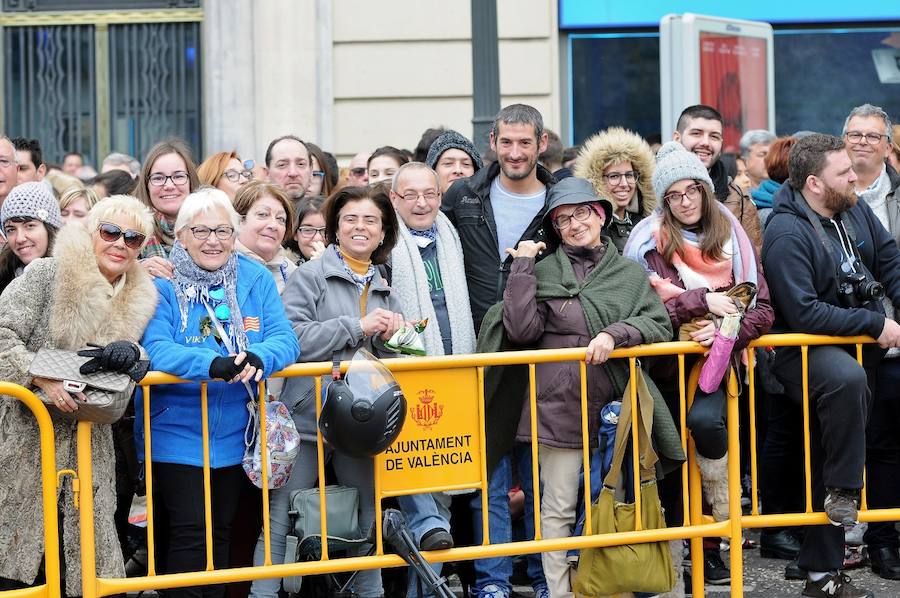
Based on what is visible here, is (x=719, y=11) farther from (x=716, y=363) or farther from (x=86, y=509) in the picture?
(x=86, y=509)

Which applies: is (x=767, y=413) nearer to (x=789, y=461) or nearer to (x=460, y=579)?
(x=789, y=461)

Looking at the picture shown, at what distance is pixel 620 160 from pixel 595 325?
1.34 meters

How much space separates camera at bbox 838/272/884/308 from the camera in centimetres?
621

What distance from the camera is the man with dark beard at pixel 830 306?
240 inches

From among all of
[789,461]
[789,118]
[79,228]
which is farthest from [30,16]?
[789,461]

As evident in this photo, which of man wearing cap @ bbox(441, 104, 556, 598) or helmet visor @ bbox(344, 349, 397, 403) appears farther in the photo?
man wearing cap @ bbox(441, 104, 556, 598)

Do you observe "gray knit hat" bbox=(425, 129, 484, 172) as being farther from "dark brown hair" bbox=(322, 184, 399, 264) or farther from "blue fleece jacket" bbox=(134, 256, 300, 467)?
"blue fleece jacket" bbox=(134, 256, 300, 467)

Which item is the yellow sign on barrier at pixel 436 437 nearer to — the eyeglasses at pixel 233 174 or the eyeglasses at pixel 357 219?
the eyeglasses at pixel 357 219

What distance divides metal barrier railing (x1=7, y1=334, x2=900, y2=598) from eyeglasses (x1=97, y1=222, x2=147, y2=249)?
1.91 feet

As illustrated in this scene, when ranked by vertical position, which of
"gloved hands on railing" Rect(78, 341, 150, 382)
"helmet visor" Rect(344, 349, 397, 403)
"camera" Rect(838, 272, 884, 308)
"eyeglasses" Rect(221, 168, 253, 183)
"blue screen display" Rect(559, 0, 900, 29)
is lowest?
"helmet visor" Rect(344, 349, 397, 403)

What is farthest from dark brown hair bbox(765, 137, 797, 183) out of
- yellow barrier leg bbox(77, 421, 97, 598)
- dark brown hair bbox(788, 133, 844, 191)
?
yellow barrier leg bbox(77, 421, 97, 598)

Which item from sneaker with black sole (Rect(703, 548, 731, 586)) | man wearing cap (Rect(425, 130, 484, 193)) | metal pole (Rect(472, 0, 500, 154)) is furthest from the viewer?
metal pole (Rect(472, 0, 500, 154))

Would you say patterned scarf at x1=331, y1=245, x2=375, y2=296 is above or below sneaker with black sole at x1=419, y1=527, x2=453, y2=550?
above

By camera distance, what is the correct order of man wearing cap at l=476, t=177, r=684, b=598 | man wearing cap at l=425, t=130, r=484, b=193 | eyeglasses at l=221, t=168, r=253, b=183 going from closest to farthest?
man wearing cap at l=476, t=177, r=684, b=598, eyeglasses at l=221, t=168, r=253, b=183, man wearing cap at l=425, t=130, r=484, b=193
